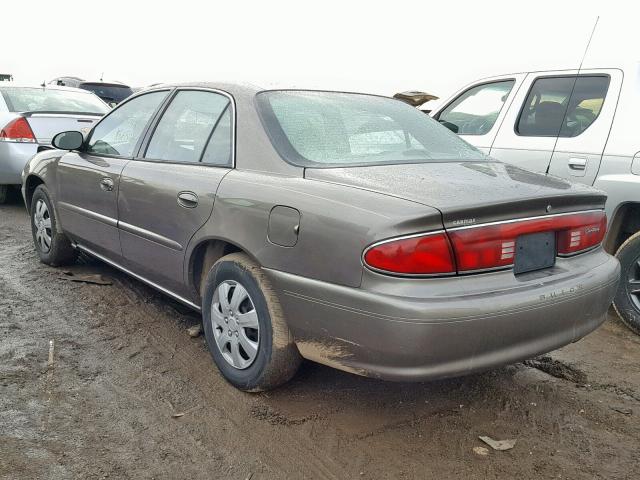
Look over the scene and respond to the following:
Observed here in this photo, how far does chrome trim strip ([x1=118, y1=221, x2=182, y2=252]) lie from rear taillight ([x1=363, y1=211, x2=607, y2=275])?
1.42 metres

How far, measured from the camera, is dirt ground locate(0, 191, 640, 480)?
251 centimetres

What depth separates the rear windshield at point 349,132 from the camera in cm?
302

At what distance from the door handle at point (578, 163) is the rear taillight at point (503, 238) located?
162cm

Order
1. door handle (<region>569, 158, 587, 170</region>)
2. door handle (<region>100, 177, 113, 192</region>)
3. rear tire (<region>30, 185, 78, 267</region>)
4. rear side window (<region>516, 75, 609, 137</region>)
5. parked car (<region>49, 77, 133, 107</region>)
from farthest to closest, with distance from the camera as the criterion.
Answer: parked car (<region>49, 77, 133, 107</region>) < rear tire (<region>30, 185, 78, 267</region>) < rear side window (<region>516, 75, 609, 137</region>) < door handle (<region>569, 158, 587, 170</region>) < door handle (<region>100, 177, 113, 192</region>)

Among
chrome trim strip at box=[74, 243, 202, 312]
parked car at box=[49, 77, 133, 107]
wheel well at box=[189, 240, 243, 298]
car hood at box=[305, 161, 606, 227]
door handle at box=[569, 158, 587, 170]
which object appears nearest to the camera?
car hood at box=[305, 161, 606, 227]

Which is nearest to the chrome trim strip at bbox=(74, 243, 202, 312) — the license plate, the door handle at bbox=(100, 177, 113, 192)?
the door handle at bbox=(100, 177, 113, 192)

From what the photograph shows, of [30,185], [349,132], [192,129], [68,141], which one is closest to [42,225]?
[30,185]

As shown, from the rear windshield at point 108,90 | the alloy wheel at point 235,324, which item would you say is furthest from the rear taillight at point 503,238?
the rear windshield at point 108,90

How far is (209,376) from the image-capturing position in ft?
10.7

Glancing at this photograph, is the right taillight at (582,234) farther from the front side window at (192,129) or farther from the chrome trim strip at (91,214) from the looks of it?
the chrome trim strip at (91,214)

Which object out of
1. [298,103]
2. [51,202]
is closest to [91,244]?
[51,202]

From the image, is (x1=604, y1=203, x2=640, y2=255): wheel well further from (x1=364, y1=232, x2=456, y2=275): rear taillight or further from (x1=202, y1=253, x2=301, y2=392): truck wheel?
(x1=202, y1=253, x2=301, y2=392): truck wheel

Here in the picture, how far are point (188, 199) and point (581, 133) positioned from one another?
292 cm

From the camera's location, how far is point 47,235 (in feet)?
16.6
